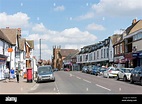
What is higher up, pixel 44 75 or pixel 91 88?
pixel 91 88

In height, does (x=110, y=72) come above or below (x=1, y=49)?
below

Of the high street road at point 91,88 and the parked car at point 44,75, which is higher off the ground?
the high street road at point 91,88

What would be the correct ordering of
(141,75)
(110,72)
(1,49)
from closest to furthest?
1. (141,75)
2. (1,49)
3. (110,72)

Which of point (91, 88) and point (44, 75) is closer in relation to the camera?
point (91, 88)

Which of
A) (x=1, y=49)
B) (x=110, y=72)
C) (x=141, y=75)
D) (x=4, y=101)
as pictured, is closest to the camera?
(x=4, y=101)

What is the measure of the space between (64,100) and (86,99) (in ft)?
0.70

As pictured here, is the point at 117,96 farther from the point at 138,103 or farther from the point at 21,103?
the point at 21,103

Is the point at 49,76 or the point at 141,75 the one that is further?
the point at 49,76

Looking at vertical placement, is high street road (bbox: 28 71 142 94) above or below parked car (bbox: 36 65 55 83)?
above

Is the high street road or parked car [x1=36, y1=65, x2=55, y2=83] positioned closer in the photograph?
the high street road

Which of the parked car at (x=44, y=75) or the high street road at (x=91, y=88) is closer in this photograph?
the high street road at (x=91, y=88)

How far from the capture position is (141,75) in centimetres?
1594

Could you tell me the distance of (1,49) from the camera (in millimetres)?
20250

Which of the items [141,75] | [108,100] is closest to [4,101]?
[108,100]
